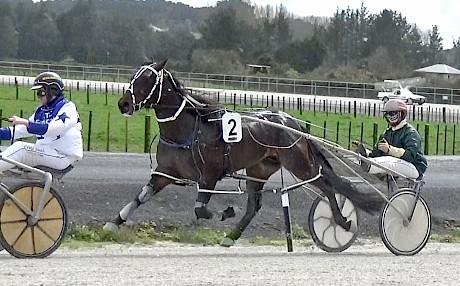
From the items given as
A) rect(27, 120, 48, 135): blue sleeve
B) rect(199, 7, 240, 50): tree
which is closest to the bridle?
rect(27, 120, 48, 135): blue sleeve

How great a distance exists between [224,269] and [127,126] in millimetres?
16181

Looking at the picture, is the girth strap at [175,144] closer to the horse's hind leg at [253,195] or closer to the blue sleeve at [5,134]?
the horse's hind leg at [253,195]

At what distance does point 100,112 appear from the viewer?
28734 mm

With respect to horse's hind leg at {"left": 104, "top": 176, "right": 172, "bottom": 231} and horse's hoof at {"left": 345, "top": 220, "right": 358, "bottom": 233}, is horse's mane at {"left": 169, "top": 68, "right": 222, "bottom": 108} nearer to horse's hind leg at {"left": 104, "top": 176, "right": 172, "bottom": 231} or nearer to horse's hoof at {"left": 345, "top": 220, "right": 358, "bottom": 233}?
horse's hind leg at {"left": 104, "top": 176, "right": 172, "bottom": 231}

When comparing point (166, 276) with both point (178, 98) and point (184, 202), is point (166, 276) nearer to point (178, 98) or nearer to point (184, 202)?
point (178, 98)

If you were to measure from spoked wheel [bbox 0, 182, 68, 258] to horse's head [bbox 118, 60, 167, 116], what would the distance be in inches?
57.4

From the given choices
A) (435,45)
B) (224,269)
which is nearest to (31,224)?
(224,269)

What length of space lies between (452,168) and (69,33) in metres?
53.8

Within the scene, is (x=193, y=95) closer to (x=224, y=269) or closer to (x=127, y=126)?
(x=224, y=269)

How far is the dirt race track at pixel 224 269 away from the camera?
7242 millimetres

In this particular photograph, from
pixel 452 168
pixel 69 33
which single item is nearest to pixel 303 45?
pixel 69 33

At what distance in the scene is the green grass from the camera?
22.5 m

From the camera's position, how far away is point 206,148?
10.0 metres

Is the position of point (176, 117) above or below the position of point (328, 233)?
above
